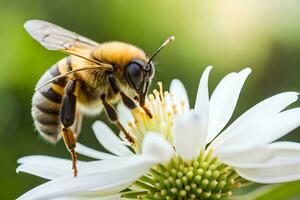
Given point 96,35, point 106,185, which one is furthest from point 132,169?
point 96,35

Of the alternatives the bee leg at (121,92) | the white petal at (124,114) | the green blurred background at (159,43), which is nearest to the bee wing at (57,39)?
the bee leg at (121,92)

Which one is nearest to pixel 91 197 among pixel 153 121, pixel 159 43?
pixel 153 121

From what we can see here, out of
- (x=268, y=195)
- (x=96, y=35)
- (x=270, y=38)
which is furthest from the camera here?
(x=270, y=38)

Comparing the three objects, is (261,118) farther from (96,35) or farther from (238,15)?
(238,15)

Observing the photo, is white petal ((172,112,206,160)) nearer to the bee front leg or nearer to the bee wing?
the bee front leg

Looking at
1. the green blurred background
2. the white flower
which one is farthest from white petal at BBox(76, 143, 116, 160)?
the green blurred background

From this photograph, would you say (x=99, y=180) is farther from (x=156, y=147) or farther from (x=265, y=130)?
(x=265, y=130)
